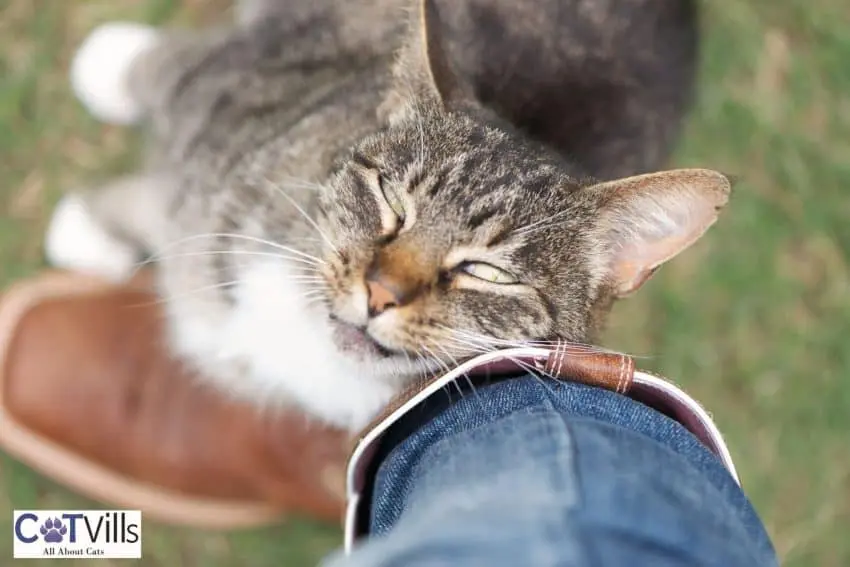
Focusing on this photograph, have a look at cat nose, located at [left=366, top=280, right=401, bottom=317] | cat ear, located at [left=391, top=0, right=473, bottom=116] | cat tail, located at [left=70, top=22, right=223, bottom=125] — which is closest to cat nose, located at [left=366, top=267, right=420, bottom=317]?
cat nose, located at [left=366, top=280, right=401, bottom=317]

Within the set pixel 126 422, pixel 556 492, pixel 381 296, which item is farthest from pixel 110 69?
pixel 556 492

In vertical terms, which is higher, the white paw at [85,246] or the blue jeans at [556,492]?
the white paw at [85,246]

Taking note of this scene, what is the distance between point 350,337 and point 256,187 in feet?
1.01

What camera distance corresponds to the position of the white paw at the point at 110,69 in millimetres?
1608

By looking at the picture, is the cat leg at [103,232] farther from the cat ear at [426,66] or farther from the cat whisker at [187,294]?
the cat ear at [426,66]

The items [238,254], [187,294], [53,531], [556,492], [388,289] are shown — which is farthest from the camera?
[53,531]

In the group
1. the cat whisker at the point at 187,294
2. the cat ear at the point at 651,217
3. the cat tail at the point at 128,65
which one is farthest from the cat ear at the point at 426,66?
the cat tail at the point at 128,65

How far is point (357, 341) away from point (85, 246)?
2.67ft

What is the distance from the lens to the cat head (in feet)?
3.16

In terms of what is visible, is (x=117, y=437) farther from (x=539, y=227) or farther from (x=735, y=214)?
(x=735, y=214)

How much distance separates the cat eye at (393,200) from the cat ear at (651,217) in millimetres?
241

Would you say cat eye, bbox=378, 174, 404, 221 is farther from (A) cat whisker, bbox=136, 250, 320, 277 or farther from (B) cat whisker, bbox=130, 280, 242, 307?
(B) cat whisker, bbox=130, 280, 242, 307

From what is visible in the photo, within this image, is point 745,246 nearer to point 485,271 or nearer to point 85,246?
point 485,271

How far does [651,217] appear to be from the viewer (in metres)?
0.98
